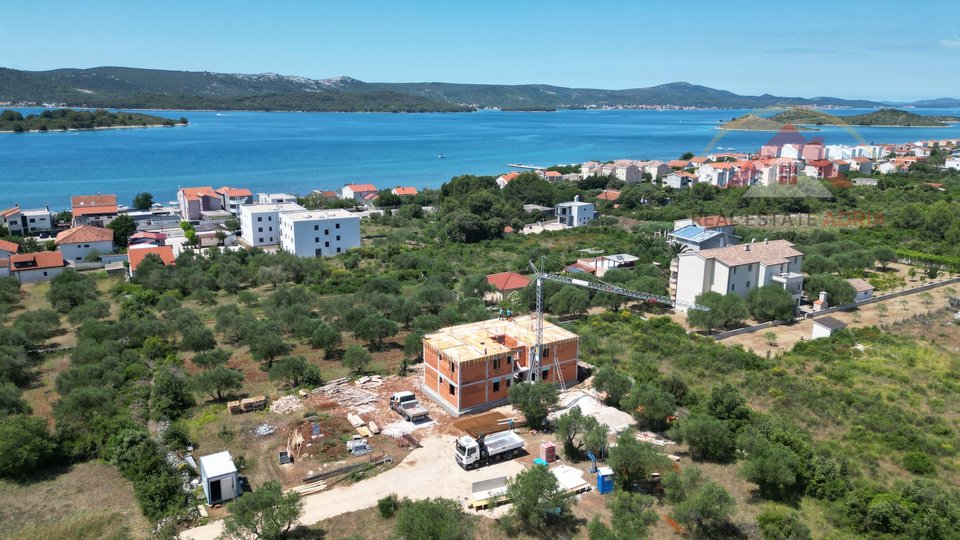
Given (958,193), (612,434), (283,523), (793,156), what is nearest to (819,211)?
(958,193)

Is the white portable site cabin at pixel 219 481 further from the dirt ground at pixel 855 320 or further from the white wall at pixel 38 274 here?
the white wall at pixel 38 274

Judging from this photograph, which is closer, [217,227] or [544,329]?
[544,329]

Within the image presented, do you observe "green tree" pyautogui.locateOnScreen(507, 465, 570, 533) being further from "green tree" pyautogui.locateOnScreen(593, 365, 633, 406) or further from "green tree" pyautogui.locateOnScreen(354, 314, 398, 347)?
"green tree" pyautogui.locateOnScreen(354, 314, 398, 347)

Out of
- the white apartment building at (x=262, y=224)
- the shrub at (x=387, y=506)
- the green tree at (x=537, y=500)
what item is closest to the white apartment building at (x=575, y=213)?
the white apartment building at (x=262, y=224)

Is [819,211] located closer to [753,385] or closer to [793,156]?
[793,156]

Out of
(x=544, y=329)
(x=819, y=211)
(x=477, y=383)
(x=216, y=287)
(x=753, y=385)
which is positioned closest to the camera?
(x=477, y=383)

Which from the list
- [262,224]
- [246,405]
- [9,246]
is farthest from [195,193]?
[246,405]

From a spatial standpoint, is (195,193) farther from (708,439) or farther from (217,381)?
(708,439)
